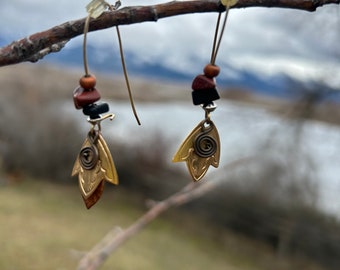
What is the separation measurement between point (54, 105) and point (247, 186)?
1.63 m

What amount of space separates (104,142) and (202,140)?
0.32 feet

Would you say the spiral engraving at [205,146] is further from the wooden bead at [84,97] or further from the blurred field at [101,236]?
the blurred field at [101,236]

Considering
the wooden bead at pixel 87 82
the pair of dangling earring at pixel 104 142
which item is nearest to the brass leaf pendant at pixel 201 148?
the pair of dangling earring at pixel 104 142

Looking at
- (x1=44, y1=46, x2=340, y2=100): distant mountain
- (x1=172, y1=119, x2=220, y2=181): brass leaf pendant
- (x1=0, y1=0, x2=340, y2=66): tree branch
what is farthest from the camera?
(x1=44, y1=46, x2=340, y2=100): distant mountain

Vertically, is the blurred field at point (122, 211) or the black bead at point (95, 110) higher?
the black bead at point (95, 110)

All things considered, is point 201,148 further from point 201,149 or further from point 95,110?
point 95,110

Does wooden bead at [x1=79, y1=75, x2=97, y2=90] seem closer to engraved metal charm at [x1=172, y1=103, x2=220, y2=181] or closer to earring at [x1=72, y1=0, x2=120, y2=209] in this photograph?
earring at [x1=72, y1=0, x2=120, y2=209]

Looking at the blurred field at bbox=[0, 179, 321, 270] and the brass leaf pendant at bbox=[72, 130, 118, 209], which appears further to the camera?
the blurred field at bbox=[0, 179, 321, 270]

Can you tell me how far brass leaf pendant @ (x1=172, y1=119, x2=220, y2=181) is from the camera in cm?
47

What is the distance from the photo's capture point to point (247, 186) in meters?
3.17

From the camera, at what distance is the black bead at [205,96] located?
0.46 metres

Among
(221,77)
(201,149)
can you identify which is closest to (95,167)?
(201,149)

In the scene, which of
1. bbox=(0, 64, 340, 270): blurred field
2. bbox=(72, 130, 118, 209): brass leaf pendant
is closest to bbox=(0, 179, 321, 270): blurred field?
bbox=(0, 64, 340, 270): blurred field

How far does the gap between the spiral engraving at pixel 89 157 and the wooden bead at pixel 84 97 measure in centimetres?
4
